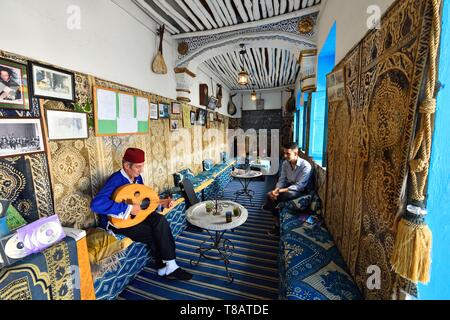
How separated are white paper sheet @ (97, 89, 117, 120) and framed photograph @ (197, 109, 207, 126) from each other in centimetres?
333

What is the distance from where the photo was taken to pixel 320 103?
403cm

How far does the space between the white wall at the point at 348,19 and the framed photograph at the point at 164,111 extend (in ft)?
10.4

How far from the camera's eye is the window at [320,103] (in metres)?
3.21

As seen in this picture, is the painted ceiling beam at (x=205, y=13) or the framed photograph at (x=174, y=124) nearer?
the painted ceiling beam at (x=205, y=13)

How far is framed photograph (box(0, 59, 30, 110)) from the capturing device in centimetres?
167

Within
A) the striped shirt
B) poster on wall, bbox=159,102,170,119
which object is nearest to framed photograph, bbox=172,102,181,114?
poster on wall, bbox=159,102,170,119

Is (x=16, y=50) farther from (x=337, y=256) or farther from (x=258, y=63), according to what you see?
(x=258, y=63)

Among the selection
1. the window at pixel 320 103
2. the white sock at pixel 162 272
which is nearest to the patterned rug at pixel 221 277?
the white sock at pixel 162 272

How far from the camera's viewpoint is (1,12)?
1646mm

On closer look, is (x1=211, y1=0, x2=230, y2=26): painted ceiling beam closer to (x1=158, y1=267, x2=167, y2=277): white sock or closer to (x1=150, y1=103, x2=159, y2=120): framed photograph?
(x1=150, y1=103, x2=159, y2=120): framed photograph

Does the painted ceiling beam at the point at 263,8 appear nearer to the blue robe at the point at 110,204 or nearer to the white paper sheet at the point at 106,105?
the white paper sheet at the point at 106,105

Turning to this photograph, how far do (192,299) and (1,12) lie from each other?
336cm
